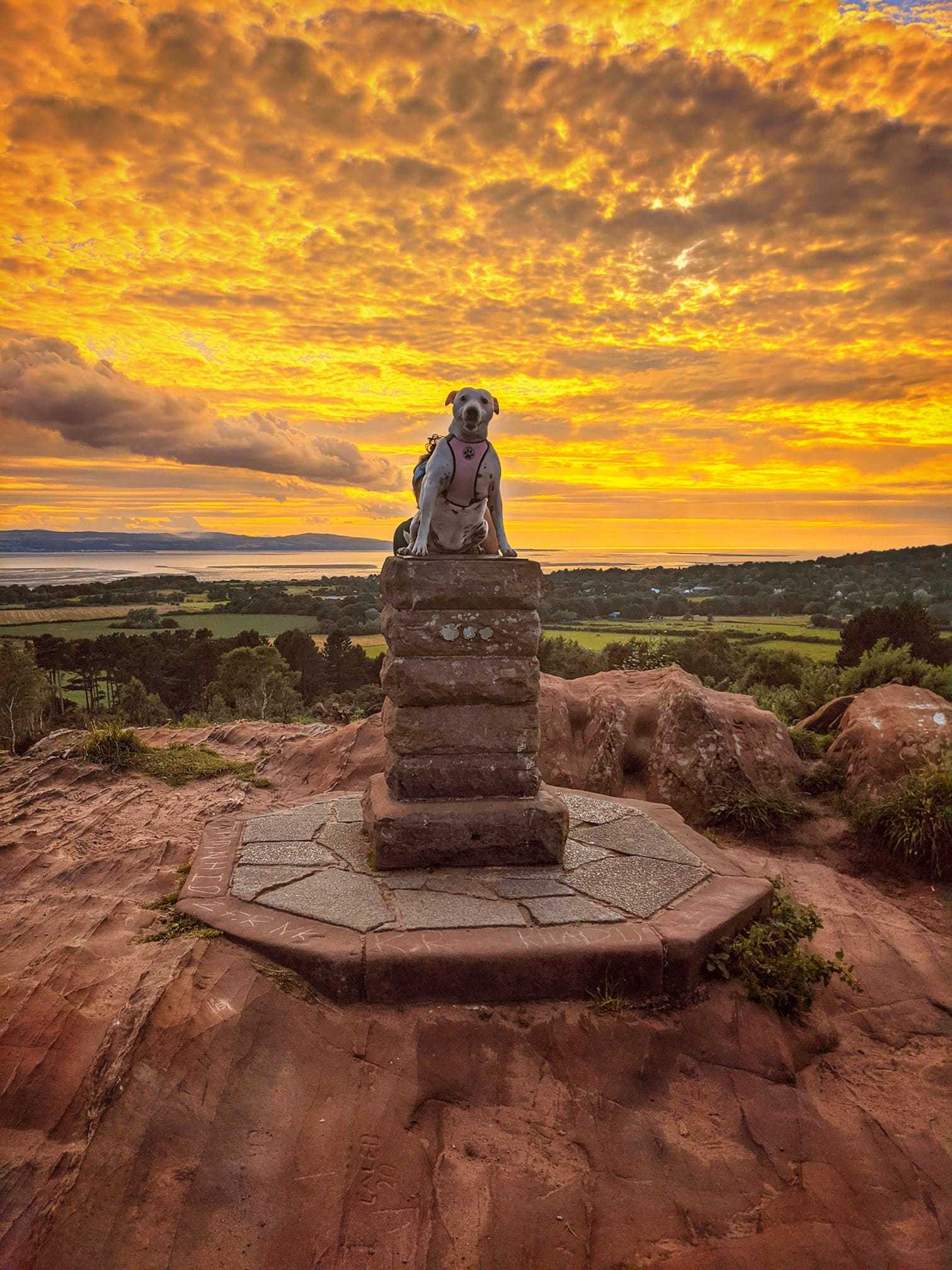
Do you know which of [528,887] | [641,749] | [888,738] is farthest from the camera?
[641,749]

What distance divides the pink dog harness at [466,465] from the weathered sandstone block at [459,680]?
1.29 m

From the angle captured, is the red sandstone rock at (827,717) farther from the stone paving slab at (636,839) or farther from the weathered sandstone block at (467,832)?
the weathered sandstone block at (467,832)

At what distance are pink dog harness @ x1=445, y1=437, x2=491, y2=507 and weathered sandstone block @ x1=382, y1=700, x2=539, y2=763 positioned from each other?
1.63 metres

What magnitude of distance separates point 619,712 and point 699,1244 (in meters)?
5.84

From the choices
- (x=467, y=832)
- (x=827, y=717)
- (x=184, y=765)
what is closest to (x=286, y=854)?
(x=467, y=832)

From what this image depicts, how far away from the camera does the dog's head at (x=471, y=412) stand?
17.3 ft

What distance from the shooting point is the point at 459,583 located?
5.14 m

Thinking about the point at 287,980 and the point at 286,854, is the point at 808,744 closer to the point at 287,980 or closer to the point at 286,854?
the point at 286,854

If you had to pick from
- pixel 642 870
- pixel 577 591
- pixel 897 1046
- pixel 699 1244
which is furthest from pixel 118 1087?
pixel 577 591

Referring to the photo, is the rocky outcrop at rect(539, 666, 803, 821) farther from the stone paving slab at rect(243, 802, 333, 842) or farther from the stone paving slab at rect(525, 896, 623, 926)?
the stone paving slab at rect(525, 896, 623, 926)

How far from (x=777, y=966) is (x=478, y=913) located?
6.05 feet

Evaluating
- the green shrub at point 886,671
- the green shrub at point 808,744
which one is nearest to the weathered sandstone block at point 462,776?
the green shrub at point 808,744

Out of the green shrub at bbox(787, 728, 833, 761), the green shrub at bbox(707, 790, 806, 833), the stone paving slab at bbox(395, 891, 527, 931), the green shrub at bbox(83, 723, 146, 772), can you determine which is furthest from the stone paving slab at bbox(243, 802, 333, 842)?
the green shrub at bbox(787, 728, 833, 761)

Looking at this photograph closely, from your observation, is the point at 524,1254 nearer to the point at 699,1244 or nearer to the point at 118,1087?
the point at 699,1244
